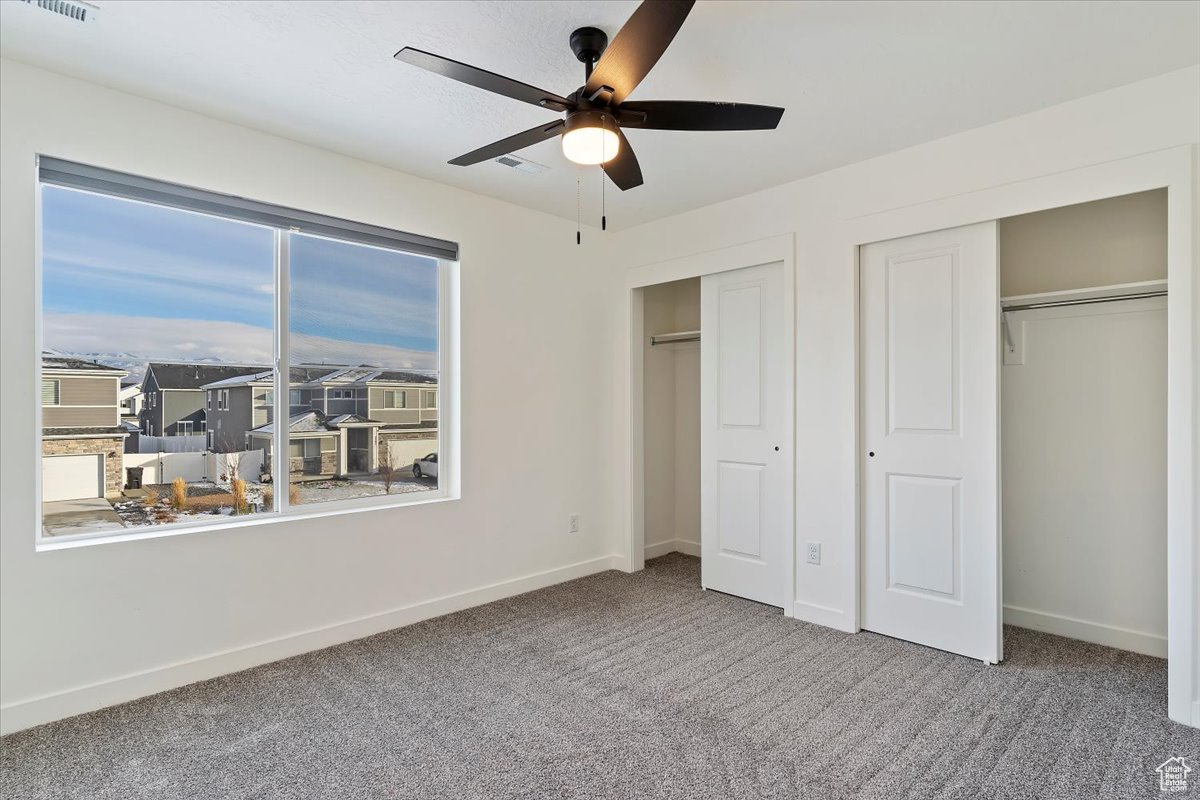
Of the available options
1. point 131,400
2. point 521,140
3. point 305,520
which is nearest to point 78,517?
point 131,400

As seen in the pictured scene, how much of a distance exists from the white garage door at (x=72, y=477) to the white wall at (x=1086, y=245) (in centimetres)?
453

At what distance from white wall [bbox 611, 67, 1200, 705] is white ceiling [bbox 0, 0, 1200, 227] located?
0.11 meters

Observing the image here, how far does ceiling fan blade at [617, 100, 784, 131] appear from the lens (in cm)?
199

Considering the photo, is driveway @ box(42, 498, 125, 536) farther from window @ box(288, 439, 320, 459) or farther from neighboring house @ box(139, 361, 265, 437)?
window @ box(288, 439, 320, 459)

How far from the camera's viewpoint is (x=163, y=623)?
8.82 feet

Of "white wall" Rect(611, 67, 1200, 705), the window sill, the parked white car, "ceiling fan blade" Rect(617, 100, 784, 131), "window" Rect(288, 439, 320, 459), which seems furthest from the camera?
the parked white car

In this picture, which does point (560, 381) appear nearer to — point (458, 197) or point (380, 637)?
point (458, 197)

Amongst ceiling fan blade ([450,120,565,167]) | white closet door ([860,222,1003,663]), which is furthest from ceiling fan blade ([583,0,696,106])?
white closet door ([860,222,1003,663])

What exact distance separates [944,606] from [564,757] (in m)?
2.11

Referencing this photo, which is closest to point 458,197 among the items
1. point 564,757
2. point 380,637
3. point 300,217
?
point 300,217

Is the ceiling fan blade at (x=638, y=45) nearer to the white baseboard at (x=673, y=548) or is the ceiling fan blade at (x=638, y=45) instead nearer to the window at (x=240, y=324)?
the window at (x=240, y=324)

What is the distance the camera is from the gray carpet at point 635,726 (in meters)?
2.03

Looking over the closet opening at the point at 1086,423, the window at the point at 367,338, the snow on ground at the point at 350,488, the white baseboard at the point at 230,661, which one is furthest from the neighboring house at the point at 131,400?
the closet opening at the point at 1086,423

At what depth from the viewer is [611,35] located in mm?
2164
